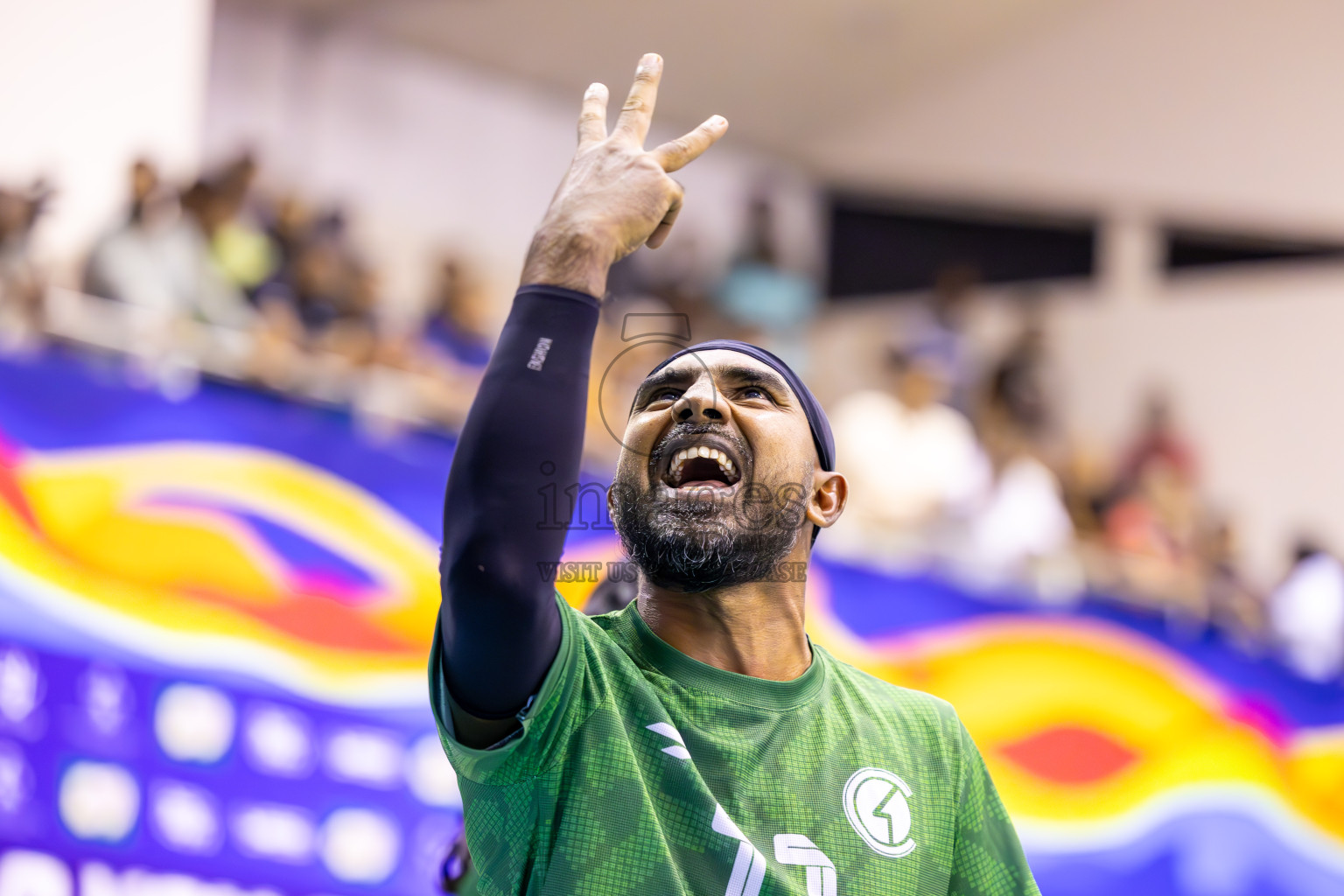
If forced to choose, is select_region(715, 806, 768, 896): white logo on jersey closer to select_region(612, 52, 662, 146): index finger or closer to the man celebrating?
the man celebrating

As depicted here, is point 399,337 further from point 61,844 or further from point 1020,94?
point 1020,94

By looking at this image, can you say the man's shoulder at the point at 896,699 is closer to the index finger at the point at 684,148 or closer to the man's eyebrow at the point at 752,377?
the man's eyebrow at the point at 752,377

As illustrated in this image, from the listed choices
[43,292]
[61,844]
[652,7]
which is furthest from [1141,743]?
[652,7]

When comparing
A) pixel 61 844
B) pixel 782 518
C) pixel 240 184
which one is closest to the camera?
pixel 782 518

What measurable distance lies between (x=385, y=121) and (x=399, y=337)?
4.82 metres

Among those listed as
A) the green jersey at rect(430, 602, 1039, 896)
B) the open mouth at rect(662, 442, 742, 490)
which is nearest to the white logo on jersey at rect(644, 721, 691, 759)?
the green jersey at rect(430, 602, 1039, 896)

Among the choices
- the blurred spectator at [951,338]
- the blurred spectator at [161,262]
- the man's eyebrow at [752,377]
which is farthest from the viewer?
the blurred spectator at [951,338]

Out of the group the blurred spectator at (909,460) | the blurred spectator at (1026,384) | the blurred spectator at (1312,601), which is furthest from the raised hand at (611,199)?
the blurred spectator at (1026,384)

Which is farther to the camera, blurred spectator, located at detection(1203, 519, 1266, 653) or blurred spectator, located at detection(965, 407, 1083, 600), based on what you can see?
blurred spectator, located at detection(1203, 519, 1266, 653)

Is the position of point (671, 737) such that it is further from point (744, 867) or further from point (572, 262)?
point (572, 262)

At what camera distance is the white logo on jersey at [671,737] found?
69.2 inches

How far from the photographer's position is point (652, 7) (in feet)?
32.8

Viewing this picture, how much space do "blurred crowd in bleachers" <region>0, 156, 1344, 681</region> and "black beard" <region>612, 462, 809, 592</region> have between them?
2473 mm

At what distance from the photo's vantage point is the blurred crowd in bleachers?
4504mm
